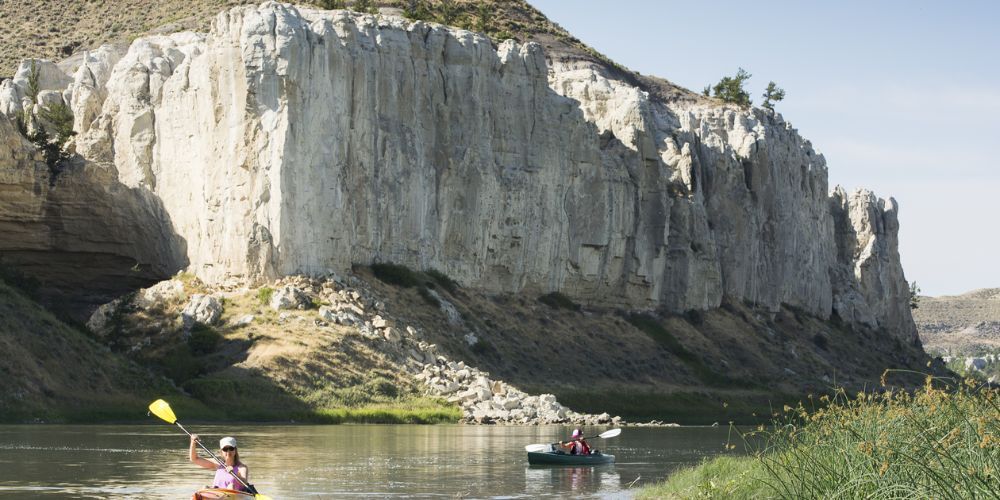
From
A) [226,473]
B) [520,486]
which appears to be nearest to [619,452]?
[520,486]

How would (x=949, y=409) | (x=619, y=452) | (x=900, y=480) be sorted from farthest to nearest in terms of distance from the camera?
(x=619, y=452) < (x=949, y=409) < (x=900, y=480)

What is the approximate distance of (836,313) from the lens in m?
129

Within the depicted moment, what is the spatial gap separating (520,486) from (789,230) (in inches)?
3534

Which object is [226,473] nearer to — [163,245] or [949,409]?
[949,409]

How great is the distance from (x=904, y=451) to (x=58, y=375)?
1752 inches

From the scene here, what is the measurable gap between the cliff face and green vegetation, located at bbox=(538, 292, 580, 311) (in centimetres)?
77

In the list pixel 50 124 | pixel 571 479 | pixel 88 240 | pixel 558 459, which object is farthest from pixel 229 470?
pixel 50 124

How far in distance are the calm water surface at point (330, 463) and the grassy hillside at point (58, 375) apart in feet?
8.02

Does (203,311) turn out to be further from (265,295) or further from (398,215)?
(398,215)

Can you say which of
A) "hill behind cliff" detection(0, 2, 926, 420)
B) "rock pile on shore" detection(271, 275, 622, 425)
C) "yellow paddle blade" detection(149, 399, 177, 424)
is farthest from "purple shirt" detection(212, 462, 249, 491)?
"rock pile on shore" detection(271, 275, 622, 425)

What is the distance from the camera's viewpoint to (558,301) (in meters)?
A: 92.2

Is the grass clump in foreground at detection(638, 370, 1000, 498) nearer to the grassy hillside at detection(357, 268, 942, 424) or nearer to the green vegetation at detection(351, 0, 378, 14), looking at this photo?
the grassy hillside at detection(357, 268, 942, 424)

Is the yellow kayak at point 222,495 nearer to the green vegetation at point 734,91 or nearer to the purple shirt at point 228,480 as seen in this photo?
the purple shirt at point 228,480

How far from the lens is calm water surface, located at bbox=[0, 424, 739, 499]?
32.2m
